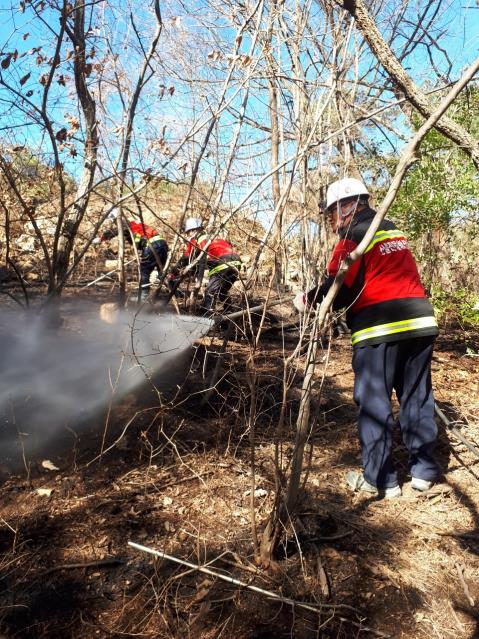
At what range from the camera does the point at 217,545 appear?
2.43m

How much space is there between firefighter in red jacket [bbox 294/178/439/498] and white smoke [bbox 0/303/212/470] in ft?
4.57

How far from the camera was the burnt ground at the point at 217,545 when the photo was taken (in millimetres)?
2000

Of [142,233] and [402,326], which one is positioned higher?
[142,233]

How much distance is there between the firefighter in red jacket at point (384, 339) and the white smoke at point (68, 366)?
1.39 m

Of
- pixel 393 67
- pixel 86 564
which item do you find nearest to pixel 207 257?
pixel 393 67

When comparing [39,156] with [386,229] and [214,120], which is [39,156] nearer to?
[214,120]

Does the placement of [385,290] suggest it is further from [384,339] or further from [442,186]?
[442,186]

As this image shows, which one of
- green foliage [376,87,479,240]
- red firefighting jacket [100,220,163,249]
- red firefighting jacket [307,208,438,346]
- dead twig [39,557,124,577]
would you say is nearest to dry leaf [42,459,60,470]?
dead twig [39,557,124,577]

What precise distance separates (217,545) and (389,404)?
1286 mm

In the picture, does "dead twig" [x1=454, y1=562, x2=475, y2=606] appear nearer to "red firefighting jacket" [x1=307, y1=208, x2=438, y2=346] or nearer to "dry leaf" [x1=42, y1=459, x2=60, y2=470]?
"red firefighting jacket" [x1=307, y1=208, x2=438, y2=346]

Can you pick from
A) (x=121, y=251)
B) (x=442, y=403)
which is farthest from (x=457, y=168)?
Result: (x=121, y=251)

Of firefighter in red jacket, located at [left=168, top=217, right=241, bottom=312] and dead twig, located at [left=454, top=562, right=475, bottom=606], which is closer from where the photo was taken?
dead twig, located at [left=454, top=562, right=475, bottom=606]

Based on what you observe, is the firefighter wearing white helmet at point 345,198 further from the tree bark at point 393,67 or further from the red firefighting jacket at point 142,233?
the red firefighting jacket at point 142,233

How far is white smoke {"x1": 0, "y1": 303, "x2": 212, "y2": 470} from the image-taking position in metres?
3.49
